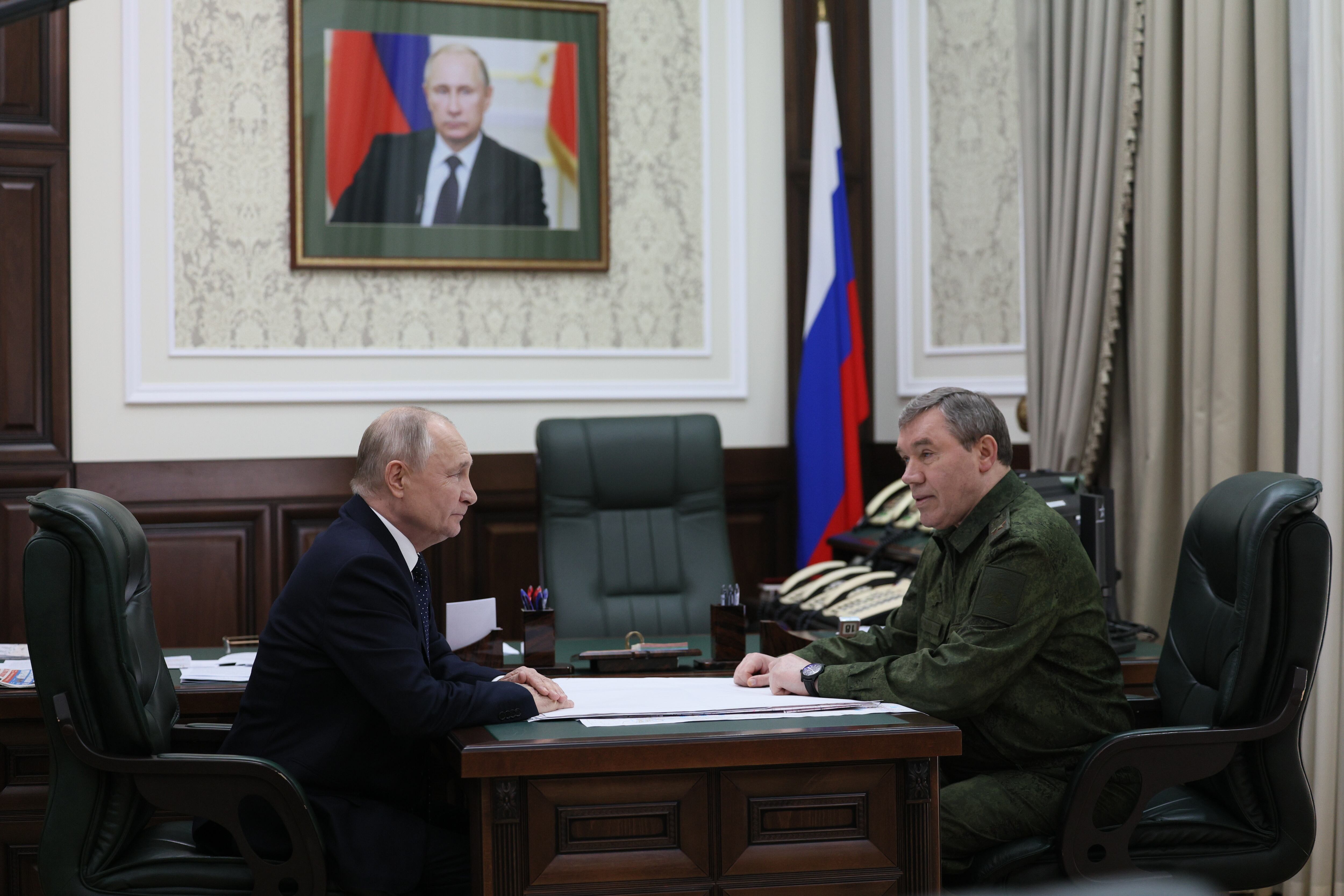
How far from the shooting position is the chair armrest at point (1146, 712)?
2.43m

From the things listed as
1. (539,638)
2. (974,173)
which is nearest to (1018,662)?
(539,638)

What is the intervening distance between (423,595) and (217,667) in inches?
24.2

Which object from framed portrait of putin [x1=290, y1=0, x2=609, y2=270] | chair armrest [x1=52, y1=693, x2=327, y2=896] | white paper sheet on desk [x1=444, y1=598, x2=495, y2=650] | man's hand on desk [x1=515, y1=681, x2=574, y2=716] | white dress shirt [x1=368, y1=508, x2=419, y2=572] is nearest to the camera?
chair armrest [x1=52, y1=693, x2=327, y2=896]

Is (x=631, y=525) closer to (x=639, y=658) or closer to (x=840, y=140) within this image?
(x=639, y=658)

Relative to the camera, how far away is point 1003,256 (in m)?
4.51

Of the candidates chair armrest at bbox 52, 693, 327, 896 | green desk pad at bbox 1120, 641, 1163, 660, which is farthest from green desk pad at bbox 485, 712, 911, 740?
green desk pad at bbox 1120, 641, 1163, 660

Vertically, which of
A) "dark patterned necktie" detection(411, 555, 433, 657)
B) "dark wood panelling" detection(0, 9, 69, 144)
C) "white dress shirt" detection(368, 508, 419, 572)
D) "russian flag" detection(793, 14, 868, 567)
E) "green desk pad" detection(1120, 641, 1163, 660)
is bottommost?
"green desk pad" detection(1120, 641, 1163, 660)

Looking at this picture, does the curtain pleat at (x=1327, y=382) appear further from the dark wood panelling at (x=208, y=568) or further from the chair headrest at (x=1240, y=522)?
the dark wood panelling at (x=208, y=568)

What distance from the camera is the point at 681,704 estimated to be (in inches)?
82.6

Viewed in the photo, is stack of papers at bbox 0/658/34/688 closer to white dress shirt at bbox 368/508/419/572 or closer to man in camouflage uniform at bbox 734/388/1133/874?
white dress shirt at bbox 368/508/419/572

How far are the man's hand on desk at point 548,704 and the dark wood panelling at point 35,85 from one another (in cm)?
311

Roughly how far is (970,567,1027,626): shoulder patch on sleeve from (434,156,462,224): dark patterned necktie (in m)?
2.91

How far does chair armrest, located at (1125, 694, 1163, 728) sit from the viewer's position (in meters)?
2.43

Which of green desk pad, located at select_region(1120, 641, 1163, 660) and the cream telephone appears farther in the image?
the cream telephone
